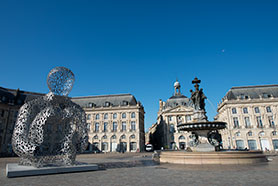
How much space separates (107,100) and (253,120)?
44831 mm

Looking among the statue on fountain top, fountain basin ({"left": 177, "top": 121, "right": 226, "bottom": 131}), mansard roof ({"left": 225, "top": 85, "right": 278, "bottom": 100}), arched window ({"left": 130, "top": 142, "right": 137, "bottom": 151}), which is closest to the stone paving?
fountain basin ({"left": 177, "top": 121, "right": 226, "bottom": 131})

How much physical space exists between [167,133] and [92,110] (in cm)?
2666

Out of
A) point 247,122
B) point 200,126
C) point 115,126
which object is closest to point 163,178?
point 200,126

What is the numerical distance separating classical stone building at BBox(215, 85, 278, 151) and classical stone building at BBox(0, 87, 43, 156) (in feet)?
186

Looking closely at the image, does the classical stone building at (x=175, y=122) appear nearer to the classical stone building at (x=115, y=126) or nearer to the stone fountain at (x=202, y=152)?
the classical stone building at (x=115, y=126)

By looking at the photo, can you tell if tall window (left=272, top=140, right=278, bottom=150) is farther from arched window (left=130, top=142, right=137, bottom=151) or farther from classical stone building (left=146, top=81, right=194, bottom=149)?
arched window (left=130, top=142, right=137, bottom=151)

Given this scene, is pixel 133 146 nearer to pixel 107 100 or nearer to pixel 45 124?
pixel 107 100

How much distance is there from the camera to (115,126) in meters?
55.5

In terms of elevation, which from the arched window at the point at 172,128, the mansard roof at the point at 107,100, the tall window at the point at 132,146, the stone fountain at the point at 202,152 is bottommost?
the tall window at the point at 132,146

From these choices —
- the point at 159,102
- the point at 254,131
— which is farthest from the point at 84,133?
the point at 159,102

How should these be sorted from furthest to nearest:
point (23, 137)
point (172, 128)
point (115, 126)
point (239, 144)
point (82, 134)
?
point (172, 128)
point (115, 126)
point (239, 144)
point (82, 134)
point (23, 137)

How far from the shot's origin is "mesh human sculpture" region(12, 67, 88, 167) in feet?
35.5

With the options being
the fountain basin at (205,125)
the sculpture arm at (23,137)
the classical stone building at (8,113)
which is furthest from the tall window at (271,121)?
the classical stone building at (8,113)

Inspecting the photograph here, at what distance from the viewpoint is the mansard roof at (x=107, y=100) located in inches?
2299
